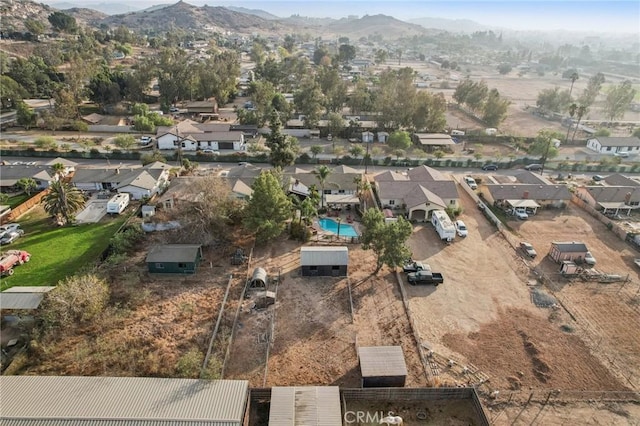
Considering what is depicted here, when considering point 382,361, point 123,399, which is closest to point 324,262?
point 382,361

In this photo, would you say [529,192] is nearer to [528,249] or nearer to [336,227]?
[528,249]

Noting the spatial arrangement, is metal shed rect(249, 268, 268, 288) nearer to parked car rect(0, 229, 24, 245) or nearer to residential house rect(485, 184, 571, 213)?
parked car rect(0, 229, 24, 245)

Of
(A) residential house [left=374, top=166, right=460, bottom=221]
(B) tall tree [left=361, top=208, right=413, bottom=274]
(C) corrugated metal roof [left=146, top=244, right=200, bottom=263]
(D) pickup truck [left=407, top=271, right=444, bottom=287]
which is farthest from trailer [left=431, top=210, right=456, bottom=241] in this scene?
(C) corrugated metal roof [left=146, top=244, right=200, bottom=263]

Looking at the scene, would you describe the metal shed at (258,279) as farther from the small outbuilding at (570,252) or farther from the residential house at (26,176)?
the residential house at (26,176)

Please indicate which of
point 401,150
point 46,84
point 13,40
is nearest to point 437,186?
point 401,150

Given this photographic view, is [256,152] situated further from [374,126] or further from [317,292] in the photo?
[317,292]

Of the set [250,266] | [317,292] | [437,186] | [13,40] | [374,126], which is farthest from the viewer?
[13,40]

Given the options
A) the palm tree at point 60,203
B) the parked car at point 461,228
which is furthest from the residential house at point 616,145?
the palm tree at point 60,203
